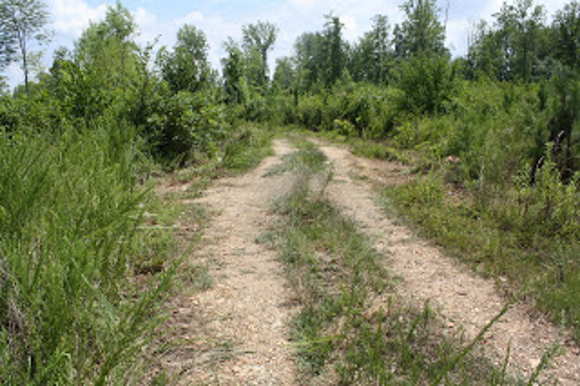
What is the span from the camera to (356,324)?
7.63ft

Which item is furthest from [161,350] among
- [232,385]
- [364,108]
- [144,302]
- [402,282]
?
[364,108]

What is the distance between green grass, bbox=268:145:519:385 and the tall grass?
0.73 metres

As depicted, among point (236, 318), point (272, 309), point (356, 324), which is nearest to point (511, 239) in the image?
point (356, 324)

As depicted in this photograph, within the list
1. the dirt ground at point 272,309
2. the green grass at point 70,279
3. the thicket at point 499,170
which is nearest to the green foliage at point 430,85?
A: the thicket at point 499,170

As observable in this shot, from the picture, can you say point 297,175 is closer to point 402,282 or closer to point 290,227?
point 290,227

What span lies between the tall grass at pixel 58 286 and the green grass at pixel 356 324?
73cm

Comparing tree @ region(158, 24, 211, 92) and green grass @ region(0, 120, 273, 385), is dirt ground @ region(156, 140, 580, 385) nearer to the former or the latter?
green grass @ region(0, 120, 273, 385)

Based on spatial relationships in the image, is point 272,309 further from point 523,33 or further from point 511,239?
point 523,33

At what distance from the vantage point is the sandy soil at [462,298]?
88.1 inches

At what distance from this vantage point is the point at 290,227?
4.04 metres

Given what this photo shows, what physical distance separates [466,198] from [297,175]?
2.38 metres

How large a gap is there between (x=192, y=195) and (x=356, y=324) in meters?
3.62

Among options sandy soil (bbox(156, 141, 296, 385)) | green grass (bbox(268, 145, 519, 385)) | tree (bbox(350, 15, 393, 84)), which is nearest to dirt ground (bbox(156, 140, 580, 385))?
sandy soil (bbox(156, 141, 296, 385))

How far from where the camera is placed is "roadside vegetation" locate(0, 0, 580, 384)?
1447 millimetres
